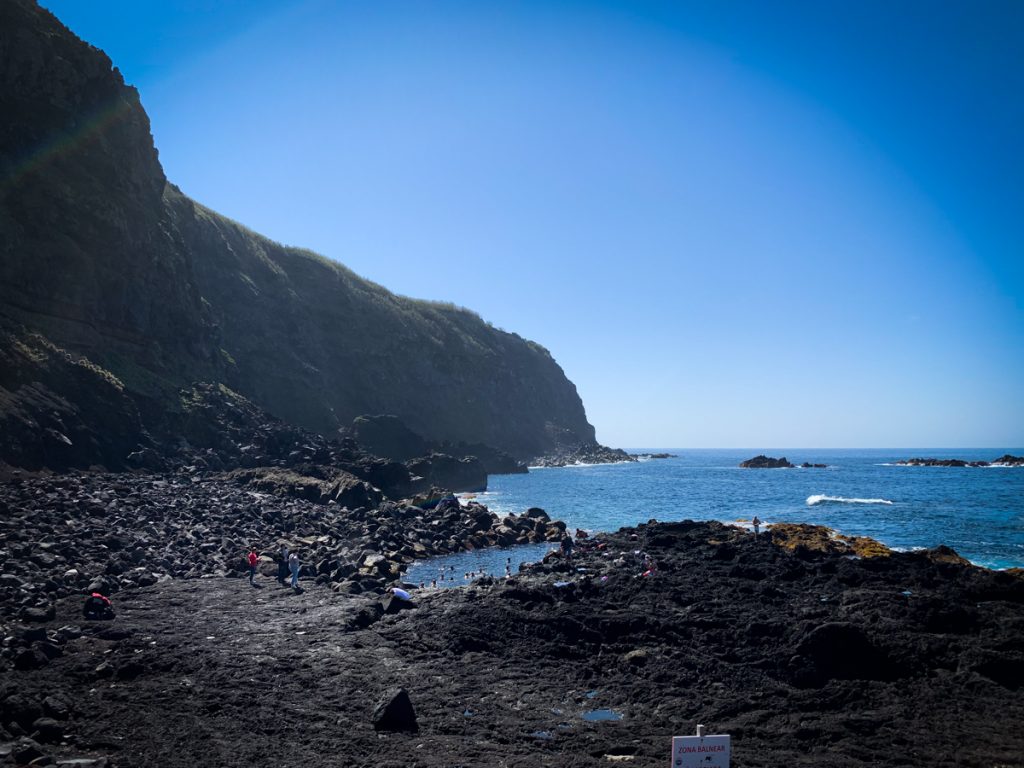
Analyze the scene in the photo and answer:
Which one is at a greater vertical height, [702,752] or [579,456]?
[702,752]

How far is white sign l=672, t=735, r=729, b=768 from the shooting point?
20.4 ft

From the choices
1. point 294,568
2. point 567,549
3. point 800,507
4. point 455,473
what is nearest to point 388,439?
point 455,473

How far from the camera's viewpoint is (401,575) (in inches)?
919

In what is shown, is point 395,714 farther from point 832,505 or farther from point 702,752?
point 832,505

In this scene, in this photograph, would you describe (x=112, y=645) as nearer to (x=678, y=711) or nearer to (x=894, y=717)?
(x=678, y=711)

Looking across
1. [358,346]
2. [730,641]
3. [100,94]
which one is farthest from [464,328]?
[730,641]

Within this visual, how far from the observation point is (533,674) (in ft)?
40.1

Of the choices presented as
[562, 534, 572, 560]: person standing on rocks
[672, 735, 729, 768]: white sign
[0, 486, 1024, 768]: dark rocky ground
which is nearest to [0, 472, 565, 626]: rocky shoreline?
[0, 486, 1024, 768]: dark rocky ground

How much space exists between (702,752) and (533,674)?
646 cm

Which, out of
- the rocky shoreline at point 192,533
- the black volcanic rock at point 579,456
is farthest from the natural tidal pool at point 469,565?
the black volcanic rock at point 579,456

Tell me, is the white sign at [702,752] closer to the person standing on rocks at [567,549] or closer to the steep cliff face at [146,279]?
the person standing on rocks at [567,549]

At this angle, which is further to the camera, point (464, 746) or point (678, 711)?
point (678, 711)

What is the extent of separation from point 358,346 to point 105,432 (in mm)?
55321

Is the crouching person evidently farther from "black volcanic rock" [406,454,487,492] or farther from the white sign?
"black volcanic rock" [406,454,487,492]
